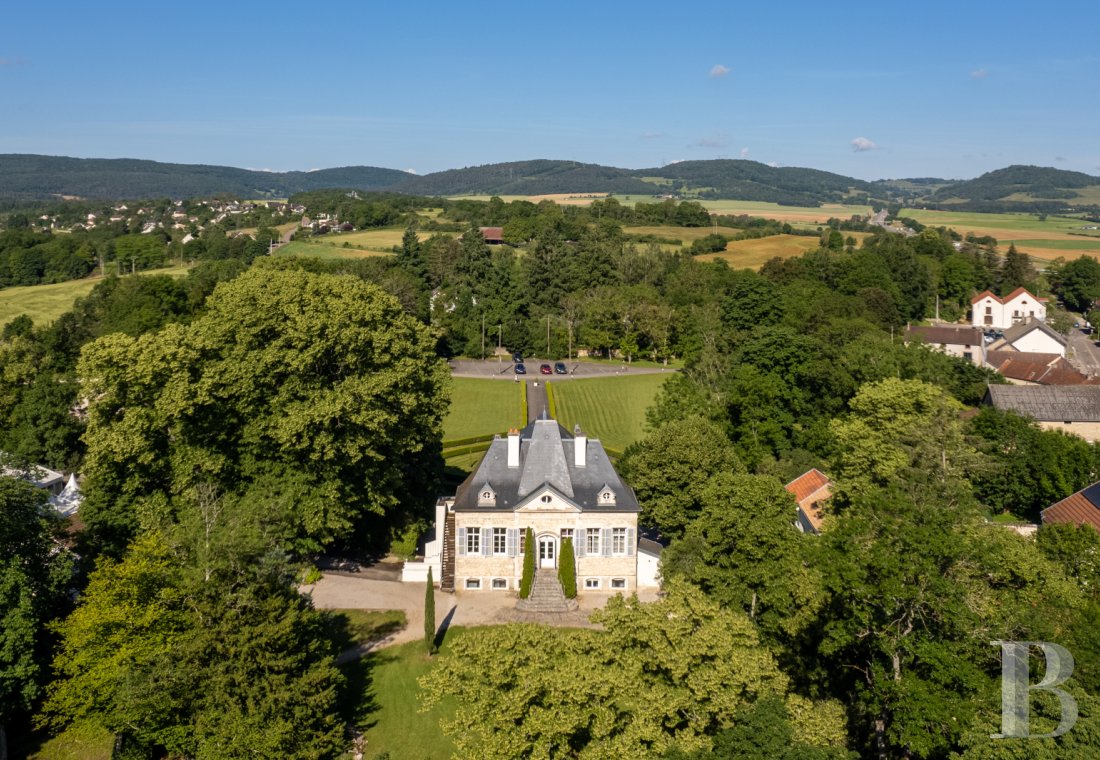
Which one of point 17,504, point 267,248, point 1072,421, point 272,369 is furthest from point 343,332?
point 267,248

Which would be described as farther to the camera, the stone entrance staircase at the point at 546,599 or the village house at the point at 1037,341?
the village house at the point at 1037,341

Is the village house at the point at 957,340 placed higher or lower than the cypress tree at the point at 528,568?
higher

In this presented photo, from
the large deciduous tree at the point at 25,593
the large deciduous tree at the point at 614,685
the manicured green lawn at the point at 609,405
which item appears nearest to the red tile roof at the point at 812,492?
the manicured green lawn at the point at 609,405

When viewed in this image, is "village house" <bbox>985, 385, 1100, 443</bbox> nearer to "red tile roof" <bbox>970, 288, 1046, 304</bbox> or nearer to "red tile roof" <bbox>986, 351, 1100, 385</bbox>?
"red tile roof" <bbox>986, 351, 1100, 385</bbox>

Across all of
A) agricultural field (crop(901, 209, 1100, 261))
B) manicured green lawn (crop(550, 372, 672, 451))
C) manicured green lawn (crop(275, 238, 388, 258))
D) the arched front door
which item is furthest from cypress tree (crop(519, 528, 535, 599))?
agricultural field (crop(901, 209, 1100, 261))

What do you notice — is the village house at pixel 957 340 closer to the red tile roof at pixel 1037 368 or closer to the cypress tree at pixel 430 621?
Result: the red tile roof at pixel 1037 368

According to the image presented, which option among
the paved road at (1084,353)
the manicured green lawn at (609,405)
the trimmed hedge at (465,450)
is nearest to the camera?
the trimmed hedge at (465,450)
